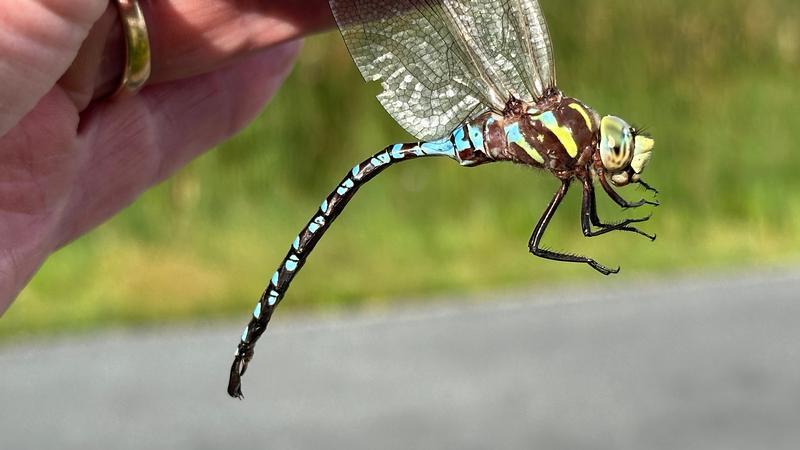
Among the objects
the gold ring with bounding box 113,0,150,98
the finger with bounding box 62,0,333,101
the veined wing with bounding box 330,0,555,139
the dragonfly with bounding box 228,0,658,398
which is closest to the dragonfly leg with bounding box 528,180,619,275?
the dragonfly with bounding box 228,0,658,398

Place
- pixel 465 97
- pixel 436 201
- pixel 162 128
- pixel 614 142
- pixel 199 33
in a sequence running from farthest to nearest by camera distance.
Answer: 1. pixel 436 201
2. pixel 162 128
3. pixel 199 33
4. pixel 465 97
5. pixel 614 142

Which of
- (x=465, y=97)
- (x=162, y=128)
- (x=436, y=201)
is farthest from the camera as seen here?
(x=436, y=201)

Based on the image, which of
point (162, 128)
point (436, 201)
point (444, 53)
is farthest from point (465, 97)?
point (436, 201)

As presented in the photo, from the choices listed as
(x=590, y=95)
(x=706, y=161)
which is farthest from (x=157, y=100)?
(x=706, y=161)

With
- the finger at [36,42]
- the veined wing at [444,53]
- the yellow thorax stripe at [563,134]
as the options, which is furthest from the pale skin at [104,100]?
the yellow thorax stripe at [563,134]

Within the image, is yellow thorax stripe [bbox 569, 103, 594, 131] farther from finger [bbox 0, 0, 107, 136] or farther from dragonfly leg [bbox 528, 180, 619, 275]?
finger [bbox 0, 0, 107, 136]

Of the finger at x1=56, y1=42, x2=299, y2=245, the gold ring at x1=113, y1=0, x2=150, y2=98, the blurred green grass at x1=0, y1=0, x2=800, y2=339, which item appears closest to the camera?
the gold ring at x1=113, y1=0, x2=150, y2=98

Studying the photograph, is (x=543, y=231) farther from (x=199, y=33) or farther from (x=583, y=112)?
(x=199, y=33)
